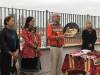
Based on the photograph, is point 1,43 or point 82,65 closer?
point 1,43

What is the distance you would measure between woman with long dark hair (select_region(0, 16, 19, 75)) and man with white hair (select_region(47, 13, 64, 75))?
214 centimetres

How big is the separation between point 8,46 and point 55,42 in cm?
230

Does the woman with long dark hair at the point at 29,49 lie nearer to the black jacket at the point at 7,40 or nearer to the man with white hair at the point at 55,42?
the black jacket at the point at 7,40

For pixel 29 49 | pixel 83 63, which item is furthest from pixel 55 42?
pixel 29 49

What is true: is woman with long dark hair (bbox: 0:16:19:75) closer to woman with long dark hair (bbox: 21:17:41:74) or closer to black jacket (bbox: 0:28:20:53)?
black jacket (bbox: 0:28:20:53)

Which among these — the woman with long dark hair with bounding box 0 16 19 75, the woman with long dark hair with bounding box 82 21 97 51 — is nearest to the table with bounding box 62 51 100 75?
the woman with long dark hair with bounding box 0 16 19 75

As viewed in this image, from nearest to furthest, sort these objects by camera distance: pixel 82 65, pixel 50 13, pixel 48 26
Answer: pixel 82 65 → pixel 48 26 → pixel 50 13

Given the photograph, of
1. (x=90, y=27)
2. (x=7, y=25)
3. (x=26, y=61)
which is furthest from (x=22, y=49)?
(x=90, y=27)

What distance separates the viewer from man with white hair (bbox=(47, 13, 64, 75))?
37.5 ft

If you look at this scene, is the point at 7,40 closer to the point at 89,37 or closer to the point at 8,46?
the point at 8,46

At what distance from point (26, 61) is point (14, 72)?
0.45m

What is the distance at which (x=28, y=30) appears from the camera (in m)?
10.1

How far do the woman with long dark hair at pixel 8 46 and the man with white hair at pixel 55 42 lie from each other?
2141mm

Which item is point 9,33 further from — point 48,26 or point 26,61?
point 48,26
